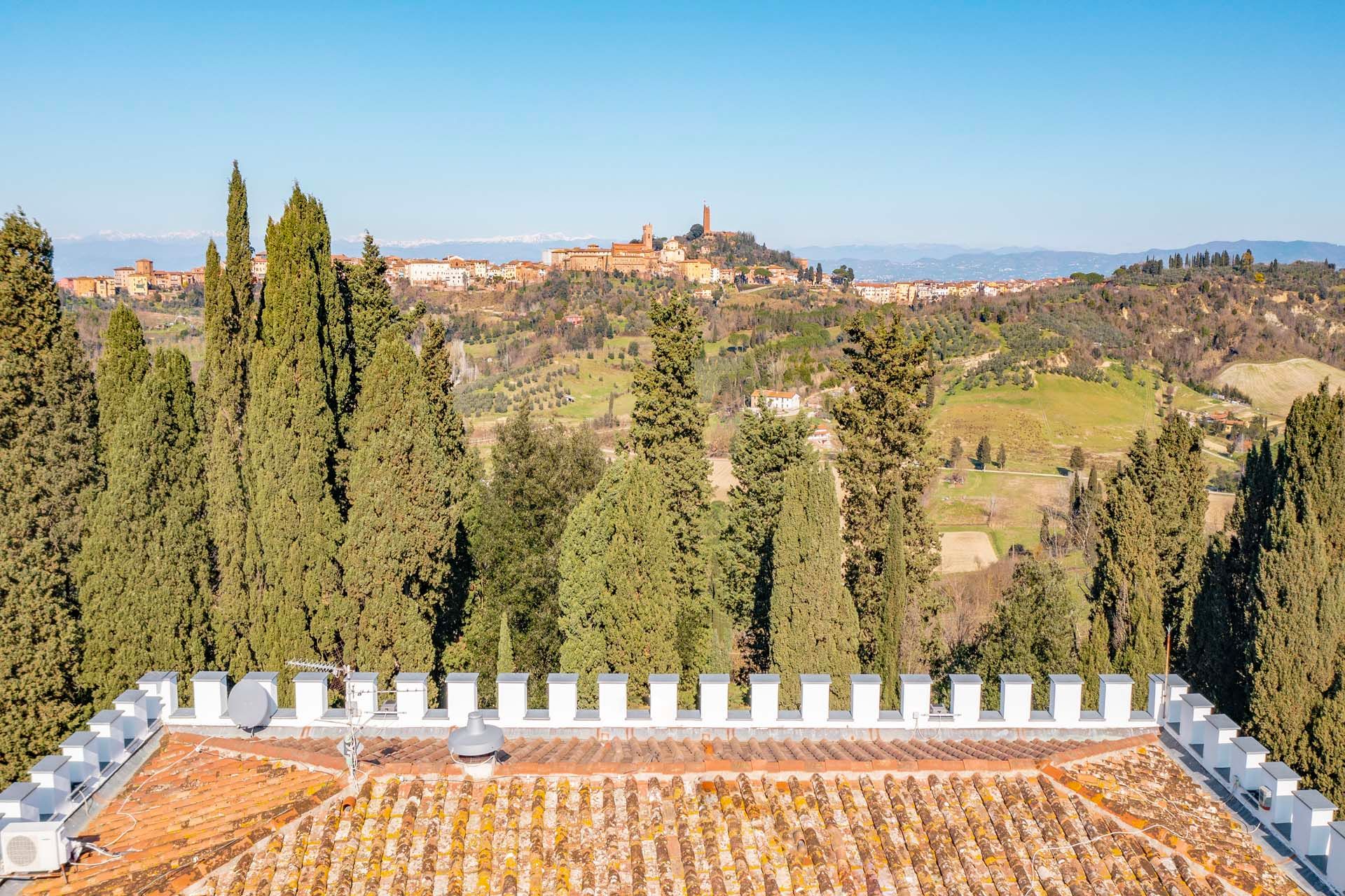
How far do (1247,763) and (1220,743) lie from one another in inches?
16.7

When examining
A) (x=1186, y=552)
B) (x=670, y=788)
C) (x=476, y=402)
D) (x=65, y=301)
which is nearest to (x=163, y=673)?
(x=670, y=788)

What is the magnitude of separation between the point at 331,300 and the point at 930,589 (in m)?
14.7

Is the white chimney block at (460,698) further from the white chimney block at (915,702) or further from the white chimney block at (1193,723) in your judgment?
the white chimney block at (1193,723)

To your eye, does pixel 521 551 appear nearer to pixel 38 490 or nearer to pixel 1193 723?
pixel 38 490

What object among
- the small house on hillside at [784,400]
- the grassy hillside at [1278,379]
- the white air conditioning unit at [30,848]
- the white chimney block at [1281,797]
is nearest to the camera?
the white air conditioning unit at [30,848]

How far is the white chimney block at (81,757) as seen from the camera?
7.65m

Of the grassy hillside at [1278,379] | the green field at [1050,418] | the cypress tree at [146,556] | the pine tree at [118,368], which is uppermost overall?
the pine tree at [118,368]

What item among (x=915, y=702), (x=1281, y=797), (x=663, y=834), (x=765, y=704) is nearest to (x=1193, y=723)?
(x=1281, y=797)

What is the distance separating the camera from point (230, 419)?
56.7 feet

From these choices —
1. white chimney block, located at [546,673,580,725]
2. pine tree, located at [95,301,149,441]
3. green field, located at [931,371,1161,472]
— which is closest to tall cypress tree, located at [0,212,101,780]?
pine tree, located at [95,301,149,441]

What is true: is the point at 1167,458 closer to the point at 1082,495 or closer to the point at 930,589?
the point at 930,589

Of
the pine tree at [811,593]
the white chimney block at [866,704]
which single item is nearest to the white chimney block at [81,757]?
the white chimney block at [866,704]

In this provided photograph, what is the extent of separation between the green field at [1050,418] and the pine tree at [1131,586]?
118ft

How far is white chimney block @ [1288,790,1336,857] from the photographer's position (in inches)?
274
